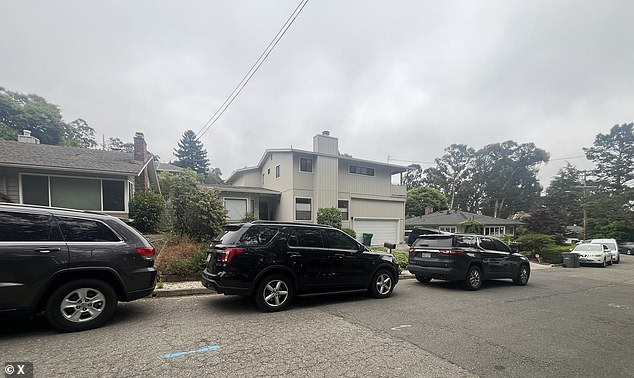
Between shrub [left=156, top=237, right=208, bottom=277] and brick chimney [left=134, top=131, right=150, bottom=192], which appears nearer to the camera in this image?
shrub [left=156, top=237, right=208, bottom=277]

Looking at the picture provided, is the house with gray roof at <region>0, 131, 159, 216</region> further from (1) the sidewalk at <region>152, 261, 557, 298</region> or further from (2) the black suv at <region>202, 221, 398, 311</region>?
(2) the black suv at <region>202, 221, 398, 311</region>

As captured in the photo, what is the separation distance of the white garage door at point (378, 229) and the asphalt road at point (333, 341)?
49.6ft

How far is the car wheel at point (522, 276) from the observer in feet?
32.5

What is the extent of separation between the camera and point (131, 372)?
319 cm

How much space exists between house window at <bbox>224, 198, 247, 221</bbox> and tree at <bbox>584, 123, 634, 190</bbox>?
1996 inches

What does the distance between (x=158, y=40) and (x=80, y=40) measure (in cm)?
292

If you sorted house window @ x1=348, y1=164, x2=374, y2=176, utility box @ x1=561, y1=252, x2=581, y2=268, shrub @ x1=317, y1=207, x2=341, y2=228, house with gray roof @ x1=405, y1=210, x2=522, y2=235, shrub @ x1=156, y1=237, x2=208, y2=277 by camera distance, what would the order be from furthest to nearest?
house with gray roof @ x1=405, y1=210, x2=522, y2=235 → house window @ x1=348, y1=164, x2=374, y2=176 → shrub @ x1=317, y1=207, x2=341, y2=228 → utility box @ x1=561, y1=252, x2=581, y2=268 → shrub @ x1=156, y1=237, x2=208, y2=277

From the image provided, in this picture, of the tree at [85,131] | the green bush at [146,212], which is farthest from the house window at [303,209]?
the tree at [85,131]

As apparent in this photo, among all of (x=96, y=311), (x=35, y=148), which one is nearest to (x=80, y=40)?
(x=35, y=148)

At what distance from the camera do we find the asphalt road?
340 centimetres

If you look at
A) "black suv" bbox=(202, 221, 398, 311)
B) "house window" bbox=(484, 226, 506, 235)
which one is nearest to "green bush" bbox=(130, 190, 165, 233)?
"black suv" bbox=(202, 221, 398, 311)

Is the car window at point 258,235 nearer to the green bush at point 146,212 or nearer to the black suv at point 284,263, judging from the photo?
the black suv at point 284,263

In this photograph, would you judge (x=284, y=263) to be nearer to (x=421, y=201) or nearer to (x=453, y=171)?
(x=421, y=201)

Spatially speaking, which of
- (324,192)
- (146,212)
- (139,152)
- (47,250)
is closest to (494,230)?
(324,192)
